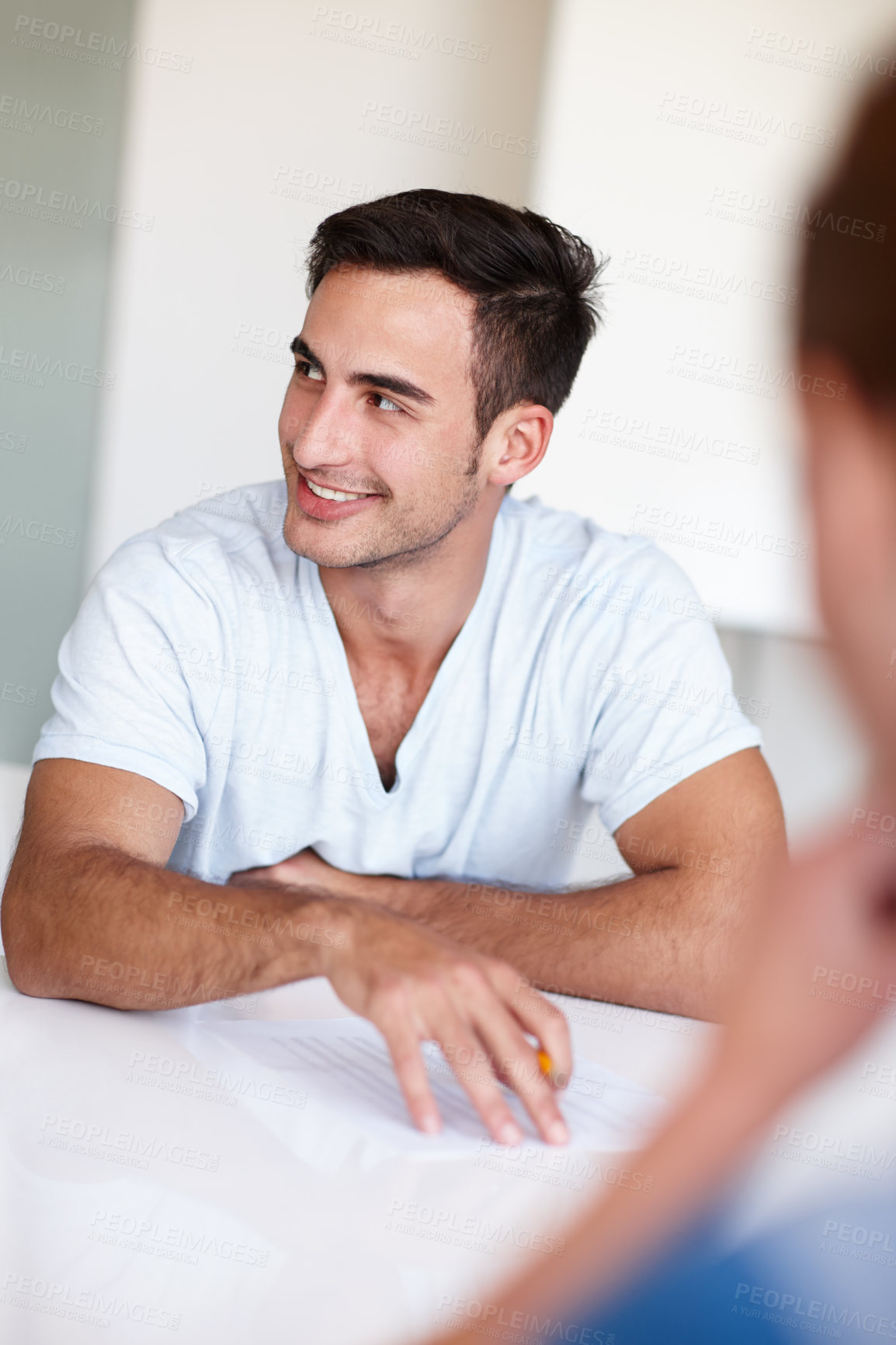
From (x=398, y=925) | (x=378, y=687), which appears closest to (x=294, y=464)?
(x=378, y=687)

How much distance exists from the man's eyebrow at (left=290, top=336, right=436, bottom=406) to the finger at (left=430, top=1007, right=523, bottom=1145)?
721mm

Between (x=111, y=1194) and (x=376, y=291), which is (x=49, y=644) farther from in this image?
(x=111, y=1194)

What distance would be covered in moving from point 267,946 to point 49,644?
6.47ft

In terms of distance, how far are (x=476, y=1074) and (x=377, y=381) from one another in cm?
76

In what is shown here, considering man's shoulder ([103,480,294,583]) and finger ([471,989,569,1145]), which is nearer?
finger ([471,989,569,1145])

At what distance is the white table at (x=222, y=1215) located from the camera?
25.3 inches

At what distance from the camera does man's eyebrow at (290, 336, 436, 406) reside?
130 centimetres
